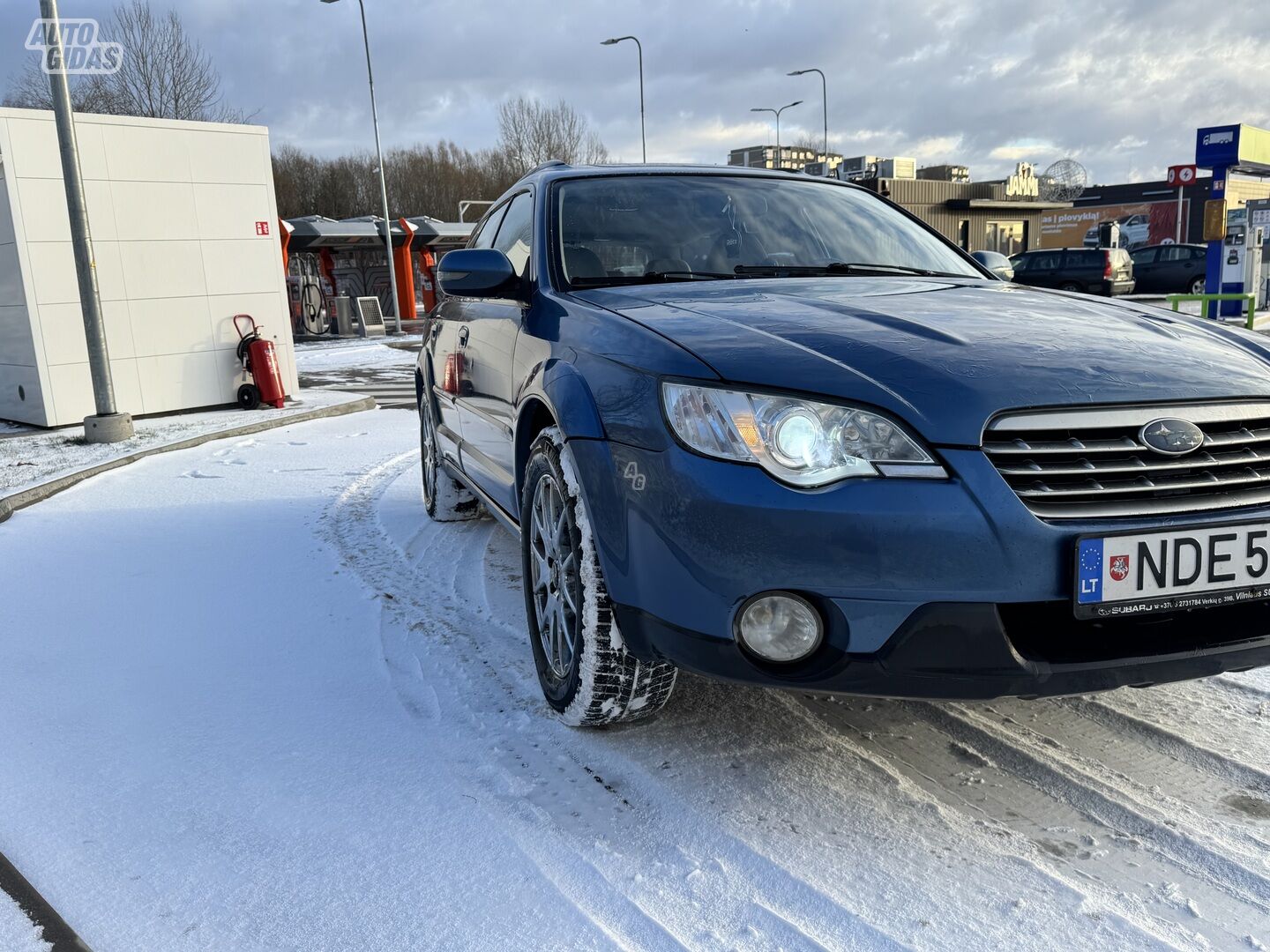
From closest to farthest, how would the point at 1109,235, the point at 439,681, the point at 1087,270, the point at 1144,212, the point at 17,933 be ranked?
1. the point at 17,933
2. the point at 439,681
3. the point at 1087,270
4. the point at 1109,235
5. the point at 1144,212

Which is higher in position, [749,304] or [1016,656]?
[749,304]

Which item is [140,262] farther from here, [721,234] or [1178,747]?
[1178,747]

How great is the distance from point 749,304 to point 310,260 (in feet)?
91.2

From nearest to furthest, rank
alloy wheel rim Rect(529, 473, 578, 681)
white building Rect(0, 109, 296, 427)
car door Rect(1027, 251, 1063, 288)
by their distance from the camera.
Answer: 1. alloy wheel rim Rect(529, 473, 578, 681)
2. white building Rect(0, 109, 296, 427)
3. car door Rect(1027, 251, 1063, 288)

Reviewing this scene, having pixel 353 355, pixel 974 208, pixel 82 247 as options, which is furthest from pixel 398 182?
pixel 82 247

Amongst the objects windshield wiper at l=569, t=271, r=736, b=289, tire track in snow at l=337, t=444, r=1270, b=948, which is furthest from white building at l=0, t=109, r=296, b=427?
windshield wiper at l=569, t=271, r=736, b=289

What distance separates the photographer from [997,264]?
409 cm

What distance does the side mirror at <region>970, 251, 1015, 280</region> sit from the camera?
387 centimetres

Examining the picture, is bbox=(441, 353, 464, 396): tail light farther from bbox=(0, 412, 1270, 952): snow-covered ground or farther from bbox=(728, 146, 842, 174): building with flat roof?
bbox=(728, 146, 842, 174): building with flat roof

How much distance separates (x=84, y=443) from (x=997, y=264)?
7.42 m

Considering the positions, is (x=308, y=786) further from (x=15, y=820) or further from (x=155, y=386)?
(x=155, y=386)

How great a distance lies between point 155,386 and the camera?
33.4 feet

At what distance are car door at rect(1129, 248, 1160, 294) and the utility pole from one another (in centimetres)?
2710

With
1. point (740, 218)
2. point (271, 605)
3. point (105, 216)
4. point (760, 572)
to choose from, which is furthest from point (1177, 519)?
point (105, 216)
